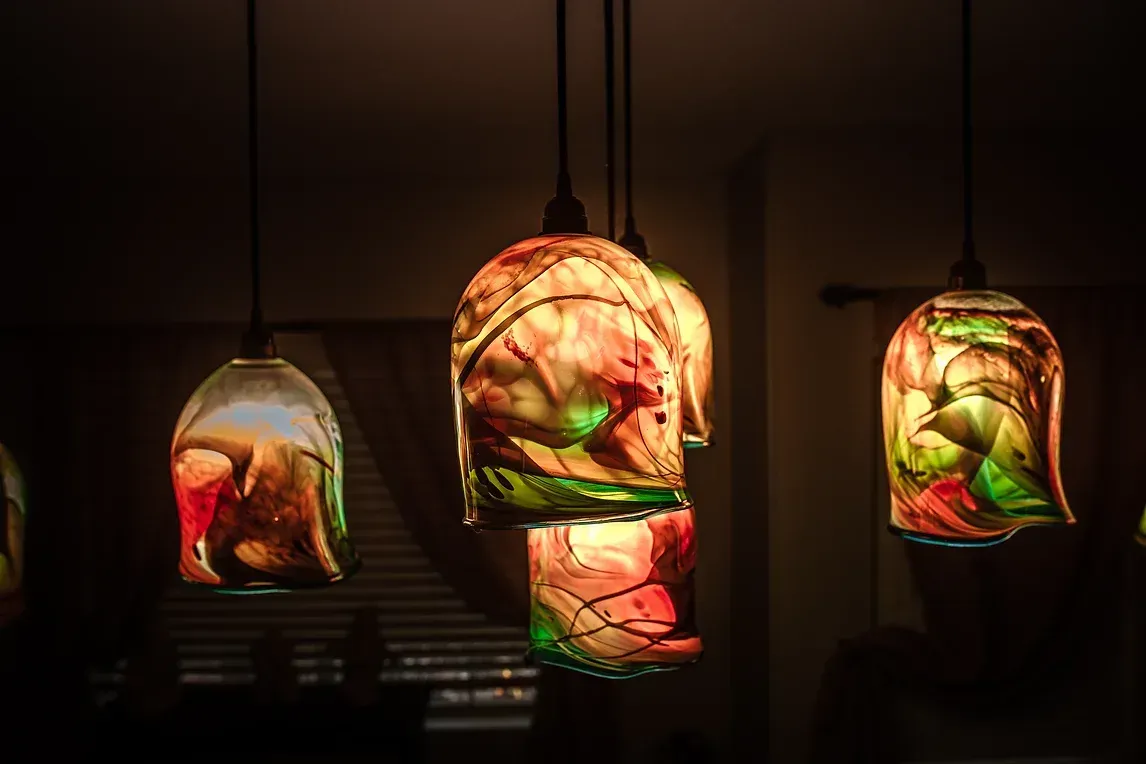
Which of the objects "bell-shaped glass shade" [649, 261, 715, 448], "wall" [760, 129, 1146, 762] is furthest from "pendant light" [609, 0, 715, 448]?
"wall" [760, 129, 1146, 762]

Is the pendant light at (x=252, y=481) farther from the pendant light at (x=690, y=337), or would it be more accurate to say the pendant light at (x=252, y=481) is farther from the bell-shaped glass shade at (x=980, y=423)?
the bell-shaped glass shade at (x=980, y=423)

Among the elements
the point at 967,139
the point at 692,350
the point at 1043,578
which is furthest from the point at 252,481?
the point at 1043,578

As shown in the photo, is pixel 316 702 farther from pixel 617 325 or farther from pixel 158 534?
pixel 617 325

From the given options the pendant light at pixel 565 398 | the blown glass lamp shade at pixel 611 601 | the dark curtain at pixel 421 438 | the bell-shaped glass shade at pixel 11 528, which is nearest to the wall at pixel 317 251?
the dark curtain at pixel 421 438

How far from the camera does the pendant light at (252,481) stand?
2.90ft

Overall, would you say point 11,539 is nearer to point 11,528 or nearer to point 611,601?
point 11,528

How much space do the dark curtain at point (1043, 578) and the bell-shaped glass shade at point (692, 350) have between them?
1.88 meters

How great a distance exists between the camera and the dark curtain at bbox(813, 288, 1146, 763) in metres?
2.95

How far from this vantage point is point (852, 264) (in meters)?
2.98

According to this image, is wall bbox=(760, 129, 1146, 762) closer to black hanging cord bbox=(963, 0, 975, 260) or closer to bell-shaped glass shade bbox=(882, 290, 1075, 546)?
black hanging cord bbox=(963, 0, 975, 260)

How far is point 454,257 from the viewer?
3.42 metres

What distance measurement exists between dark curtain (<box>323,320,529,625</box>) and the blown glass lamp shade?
241 cm

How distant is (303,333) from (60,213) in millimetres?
1037

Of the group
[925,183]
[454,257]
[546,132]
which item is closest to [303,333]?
[454,257]
